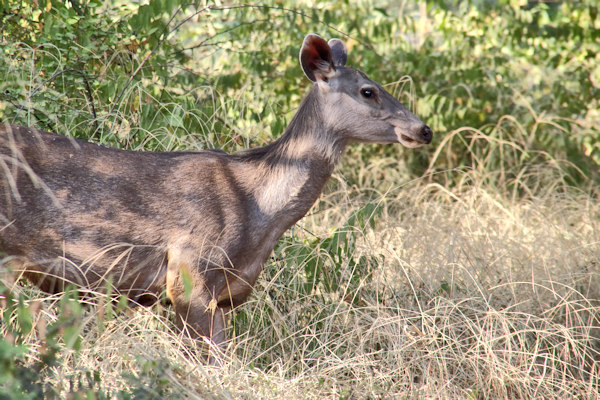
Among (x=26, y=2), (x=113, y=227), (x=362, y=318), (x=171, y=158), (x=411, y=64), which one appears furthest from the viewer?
(x=411, y=64)

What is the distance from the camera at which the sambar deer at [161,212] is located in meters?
4.27

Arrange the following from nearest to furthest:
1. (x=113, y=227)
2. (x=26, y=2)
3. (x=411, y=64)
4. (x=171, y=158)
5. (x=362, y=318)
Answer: (x=113, y=227), (x=171, y=158), (x=362, y=318), (x=26, y=2), (x=411, y=64)

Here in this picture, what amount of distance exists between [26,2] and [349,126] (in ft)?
8.55

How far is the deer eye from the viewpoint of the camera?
191 inches

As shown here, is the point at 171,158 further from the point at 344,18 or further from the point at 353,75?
the point at 344,18

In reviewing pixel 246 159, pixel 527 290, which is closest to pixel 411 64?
pixel 527 290

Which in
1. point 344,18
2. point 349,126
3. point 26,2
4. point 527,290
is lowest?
point 527,290

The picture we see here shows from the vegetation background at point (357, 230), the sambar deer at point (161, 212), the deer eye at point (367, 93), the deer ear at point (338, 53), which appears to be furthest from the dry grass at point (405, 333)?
the deer ear at point (338, 53)

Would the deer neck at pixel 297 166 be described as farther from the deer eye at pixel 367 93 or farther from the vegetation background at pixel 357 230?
the vegetation background at pixel 357 230

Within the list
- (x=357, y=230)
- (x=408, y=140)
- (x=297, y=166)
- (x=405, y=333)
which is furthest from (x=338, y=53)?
(x=405, y=333)

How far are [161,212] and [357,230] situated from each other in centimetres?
163

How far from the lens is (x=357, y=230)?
5.51 metres

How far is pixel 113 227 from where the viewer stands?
4.34 metres

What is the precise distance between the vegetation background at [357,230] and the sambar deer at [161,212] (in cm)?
23
